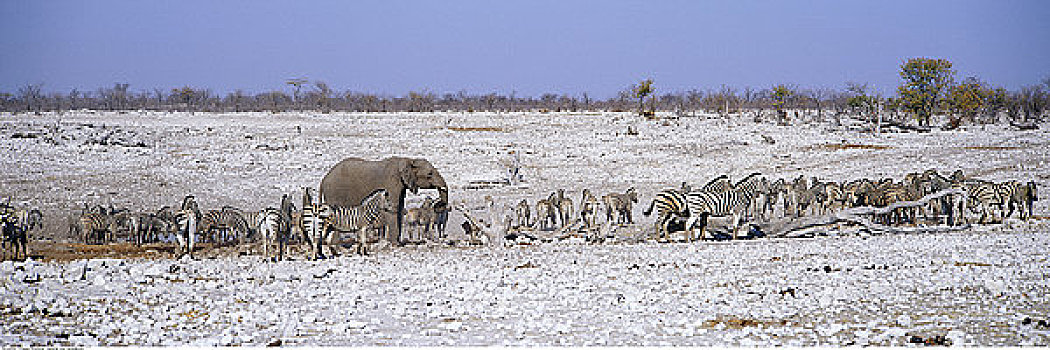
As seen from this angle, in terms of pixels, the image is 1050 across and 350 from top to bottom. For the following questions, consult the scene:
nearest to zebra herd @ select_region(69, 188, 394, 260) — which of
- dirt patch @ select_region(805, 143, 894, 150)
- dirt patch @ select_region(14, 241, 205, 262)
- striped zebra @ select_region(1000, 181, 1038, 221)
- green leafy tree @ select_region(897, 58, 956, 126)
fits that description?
dirt patch @ select_region(14, 241, 205, 262)

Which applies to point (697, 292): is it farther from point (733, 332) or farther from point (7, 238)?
point (7, 238)

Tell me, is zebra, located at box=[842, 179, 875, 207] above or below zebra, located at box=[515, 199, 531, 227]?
above

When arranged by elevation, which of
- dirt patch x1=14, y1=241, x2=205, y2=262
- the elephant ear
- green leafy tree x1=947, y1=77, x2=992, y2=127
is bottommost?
dirt patch x1=14, y1=241, x2=205, y2=262

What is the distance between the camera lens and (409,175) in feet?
59.8

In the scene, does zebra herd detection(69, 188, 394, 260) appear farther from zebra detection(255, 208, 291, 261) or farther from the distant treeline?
the distant treeline

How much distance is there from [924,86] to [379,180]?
4574 cm

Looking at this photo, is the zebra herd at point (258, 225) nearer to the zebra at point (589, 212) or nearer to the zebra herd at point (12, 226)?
the zebra herd at point (12, 226)

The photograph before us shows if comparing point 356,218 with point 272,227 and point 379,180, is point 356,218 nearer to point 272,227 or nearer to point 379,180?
point 272,227

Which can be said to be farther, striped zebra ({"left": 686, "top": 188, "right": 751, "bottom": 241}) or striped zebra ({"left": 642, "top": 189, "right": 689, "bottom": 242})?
striped zebra ({"left": 642, "top": 189, "right": 689, "bottom": 242})

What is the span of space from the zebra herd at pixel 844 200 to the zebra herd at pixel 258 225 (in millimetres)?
5234

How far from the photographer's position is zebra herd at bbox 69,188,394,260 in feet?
44.0

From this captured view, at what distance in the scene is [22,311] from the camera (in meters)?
8.51

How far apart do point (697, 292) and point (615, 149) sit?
85.3ft

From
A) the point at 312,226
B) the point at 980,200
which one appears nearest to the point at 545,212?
the point at 312,226
